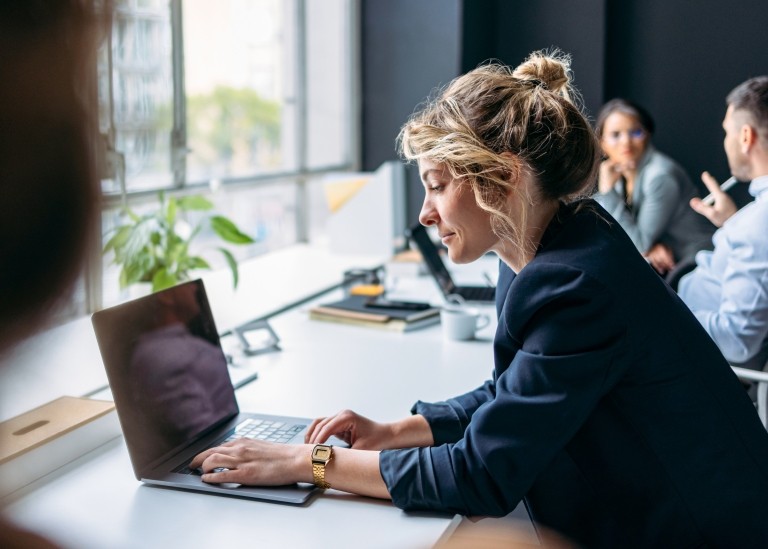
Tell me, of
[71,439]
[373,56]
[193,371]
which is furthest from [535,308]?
[373,56]

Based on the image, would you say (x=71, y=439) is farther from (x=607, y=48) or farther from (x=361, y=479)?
(x=607, y=48)

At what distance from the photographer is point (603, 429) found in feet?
4.00

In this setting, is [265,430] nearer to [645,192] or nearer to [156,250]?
[156,250]

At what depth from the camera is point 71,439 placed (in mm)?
1383

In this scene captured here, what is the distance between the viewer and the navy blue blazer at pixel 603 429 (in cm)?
117

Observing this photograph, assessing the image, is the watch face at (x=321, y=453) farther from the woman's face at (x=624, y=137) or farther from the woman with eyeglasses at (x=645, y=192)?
the woman's face at (x=624, y=137)

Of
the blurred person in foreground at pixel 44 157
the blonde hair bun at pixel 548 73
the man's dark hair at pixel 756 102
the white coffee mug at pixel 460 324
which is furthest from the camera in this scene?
the man's dark hair at pixel 756 102

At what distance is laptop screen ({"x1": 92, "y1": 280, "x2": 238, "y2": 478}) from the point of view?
1287mm

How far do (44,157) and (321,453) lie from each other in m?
1.03

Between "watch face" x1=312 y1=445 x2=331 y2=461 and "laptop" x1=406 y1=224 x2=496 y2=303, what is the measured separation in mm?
1469

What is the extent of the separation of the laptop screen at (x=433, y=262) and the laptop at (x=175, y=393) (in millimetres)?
1268

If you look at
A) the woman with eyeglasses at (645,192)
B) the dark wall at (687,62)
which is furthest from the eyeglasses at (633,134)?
the dark wall at (687,62)

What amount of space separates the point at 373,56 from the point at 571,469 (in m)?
3.79

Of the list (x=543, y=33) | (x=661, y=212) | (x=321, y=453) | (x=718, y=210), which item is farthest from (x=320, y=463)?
(x=543, y=33)
